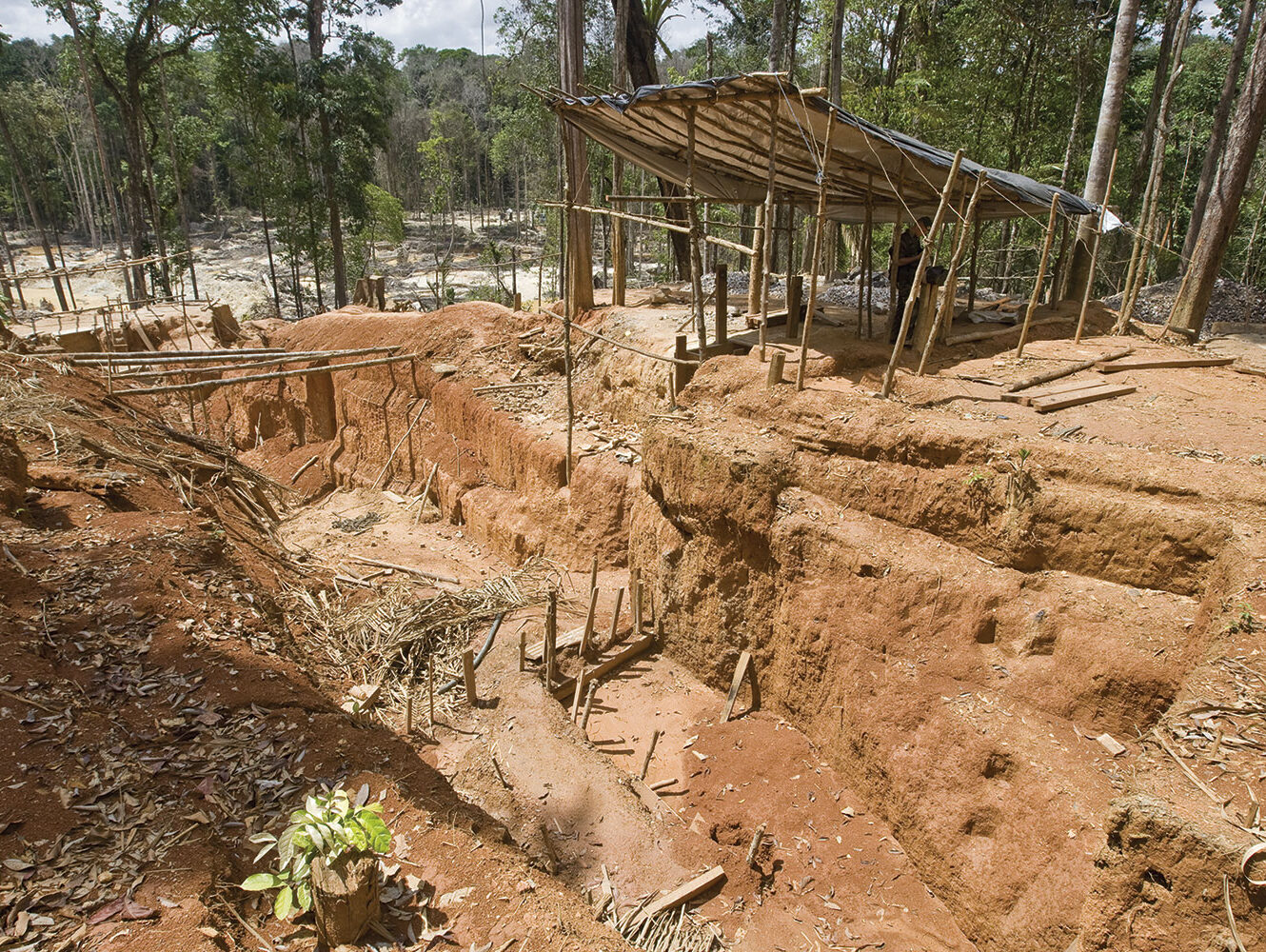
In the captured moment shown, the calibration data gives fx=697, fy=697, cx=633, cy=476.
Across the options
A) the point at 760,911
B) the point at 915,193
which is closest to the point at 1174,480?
the point at 760,911

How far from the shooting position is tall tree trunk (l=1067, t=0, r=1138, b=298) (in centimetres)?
1180

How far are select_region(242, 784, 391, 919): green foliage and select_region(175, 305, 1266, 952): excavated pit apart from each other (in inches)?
112

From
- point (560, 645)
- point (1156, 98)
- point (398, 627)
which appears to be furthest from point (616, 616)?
point (1156, 98)

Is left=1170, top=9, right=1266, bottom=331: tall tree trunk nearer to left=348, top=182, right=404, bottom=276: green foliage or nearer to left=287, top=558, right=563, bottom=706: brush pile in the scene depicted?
left=287, top=558, right=563, bottom=706: brush pile

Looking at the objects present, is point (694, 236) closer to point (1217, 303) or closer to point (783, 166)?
point (783, 166)

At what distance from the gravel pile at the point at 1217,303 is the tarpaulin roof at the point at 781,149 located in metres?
8.47

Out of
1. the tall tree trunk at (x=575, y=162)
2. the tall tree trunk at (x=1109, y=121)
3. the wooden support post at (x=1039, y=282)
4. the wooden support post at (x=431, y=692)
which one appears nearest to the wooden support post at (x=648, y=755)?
the wooden support post at (x=431, y=692)

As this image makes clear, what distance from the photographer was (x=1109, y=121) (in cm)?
1202

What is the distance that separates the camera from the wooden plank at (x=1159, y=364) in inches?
323

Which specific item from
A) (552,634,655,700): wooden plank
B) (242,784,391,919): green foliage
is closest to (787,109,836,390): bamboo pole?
(552,634,655,700): wooden plank

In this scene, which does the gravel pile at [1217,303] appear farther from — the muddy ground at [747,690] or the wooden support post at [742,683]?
the wooden support post at [742,683]

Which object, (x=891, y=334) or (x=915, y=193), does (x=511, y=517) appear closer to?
(x=891, y=334)

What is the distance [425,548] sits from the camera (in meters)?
11.2

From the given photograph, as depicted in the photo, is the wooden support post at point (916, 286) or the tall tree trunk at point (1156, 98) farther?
the tall tree trunk at point (1156, 98)
